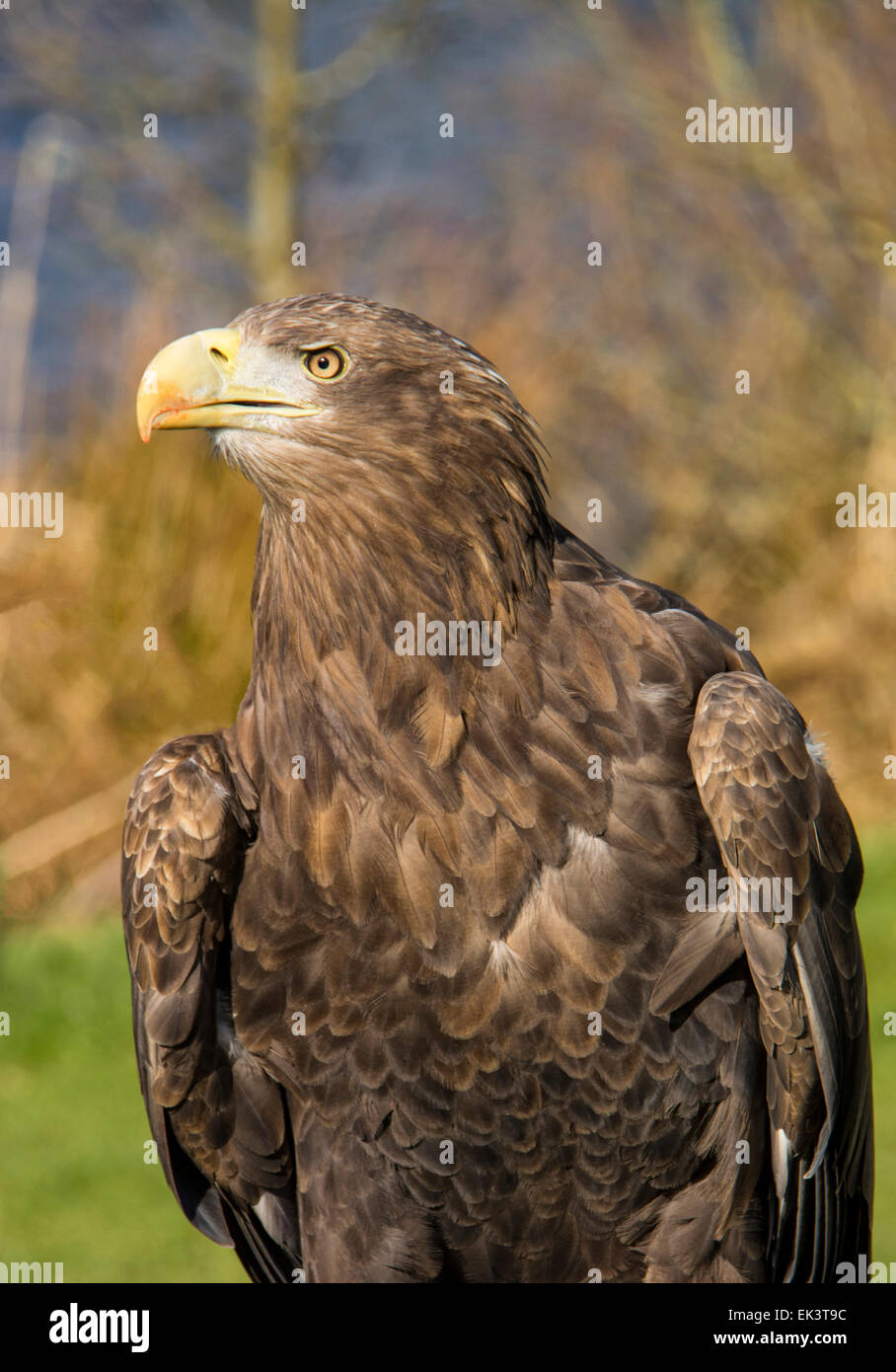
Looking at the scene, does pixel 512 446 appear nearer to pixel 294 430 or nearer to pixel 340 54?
pixel 294 430

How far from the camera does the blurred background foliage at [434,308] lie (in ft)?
29.0

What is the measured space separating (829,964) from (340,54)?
10900 mm

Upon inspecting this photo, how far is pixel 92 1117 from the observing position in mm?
6855

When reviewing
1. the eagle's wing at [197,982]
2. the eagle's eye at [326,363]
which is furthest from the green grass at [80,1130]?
the eagle's eye at [326,363]

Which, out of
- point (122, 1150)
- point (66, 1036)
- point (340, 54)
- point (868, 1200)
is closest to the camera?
point (868, 1200)

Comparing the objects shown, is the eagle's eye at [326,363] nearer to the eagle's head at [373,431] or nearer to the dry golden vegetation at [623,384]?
the eagle's head at [373,431]

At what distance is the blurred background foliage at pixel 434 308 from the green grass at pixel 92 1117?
0.03m

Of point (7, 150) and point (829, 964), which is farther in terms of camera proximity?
point (7, 150)

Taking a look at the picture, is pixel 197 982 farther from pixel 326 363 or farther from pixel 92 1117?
pixel 92 1117

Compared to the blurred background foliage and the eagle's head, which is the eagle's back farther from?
the blurred background foliage

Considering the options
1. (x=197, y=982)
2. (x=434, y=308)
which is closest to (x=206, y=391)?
(x=197, y=982)

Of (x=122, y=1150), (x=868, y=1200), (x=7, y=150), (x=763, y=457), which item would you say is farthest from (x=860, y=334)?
(x=868, y=1200)

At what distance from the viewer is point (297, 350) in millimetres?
3273

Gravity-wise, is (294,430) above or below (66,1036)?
above
